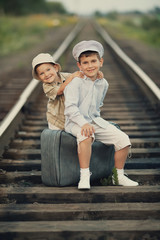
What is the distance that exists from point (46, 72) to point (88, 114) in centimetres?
54

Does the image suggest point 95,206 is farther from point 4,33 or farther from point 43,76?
point 4,33

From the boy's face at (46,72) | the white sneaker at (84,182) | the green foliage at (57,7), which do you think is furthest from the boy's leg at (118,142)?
the green foliage at (57,7)

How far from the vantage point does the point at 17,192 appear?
2820 millimetres

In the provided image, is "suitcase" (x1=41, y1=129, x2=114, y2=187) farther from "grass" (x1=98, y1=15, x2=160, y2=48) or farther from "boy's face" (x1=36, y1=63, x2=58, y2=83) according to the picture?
"grass" (x1=98, y1=15, x2=160, y2=48)

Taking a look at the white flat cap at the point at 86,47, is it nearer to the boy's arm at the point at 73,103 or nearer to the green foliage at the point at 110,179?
the boy's arm at the point at 73,103

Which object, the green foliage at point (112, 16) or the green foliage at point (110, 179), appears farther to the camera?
the green foliage at point (112, 16)

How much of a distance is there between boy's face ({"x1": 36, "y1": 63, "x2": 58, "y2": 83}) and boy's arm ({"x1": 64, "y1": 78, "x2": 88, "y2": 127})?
21cm

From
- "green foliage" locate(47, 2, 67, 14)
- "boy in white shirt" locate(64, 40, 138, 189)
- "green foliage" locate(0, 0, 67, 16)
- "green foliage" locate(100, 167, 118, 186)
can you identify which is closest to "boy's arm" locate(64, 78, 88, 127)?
"boy in white shirt" locate(64, 40, 138, 189)

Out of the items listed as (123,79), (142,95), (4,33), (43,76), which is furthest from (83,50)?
(4,33)

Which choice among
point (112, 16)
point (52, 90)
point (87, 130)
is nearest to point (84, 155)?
point (87, 130)

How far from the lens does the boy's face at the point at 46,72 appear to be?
302cm

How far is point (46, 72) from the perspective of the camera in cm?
302

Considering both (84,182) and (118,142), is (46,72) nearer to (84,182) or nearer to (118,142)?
(118,142)

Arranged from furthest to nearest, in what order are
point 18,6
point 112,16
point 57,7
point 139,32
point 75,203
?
point 57,7, point 112,16, point 18,6, point 139,32, point 75,203
